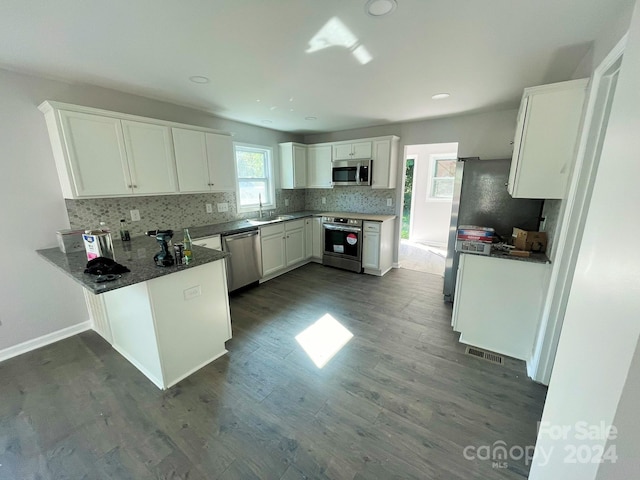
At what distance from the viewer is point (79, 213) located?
2.50 meters

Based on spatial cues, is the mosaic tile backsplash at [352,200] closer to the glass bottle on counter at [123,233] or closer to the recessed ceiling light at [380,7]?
the recessed ceiling light at [380,7]

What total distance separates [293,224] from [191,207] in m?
1.60

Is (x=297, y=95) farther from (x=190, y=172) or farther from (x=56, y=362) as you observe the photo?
(x=56, y=362)

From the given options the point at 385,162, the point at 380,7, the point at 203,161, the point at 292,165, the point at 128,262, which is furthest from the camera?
the point at 292,165

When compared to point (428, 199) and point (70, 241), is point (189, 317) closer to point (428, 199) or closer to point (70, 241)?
point (70, 241)

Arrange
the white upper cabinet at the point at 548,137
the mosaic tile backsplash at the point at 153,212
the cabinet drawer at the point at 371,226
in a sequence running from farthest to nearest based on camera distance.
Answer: the cabinet drawer at the point at 371,226, the mosaic tile backsplash at the point at 153,212, the white upper cabinet at the point at 548,137

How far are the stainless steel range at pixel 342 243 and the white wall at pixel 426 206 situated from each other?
9.45ft

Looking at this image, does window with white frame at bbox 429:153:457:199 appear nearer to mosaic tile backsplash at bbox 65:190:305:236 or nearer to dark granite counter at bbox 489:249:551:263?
dark granite counter at bbox 489:249:551:263

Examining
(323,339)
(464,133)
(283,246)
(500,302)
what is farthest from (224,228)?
(464,133)

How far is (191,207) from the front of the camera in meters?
3.43

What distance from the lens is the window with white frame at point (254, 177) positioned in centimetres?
412

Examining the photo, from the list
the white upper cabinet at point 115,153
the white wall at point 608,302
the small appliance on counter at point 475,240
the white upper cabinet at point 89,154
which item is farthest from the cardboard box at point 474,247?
the white upper cabinet at point 89,154

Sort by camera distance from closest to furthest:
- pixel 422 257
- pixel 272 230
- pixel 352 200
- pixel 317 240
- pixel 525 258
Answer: pixel 525 258 < pixel 272 230 < pixel 317 240 < pixel 352 200 < pixel 422 257

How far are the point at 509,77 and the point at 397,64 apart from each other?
3.77ft
